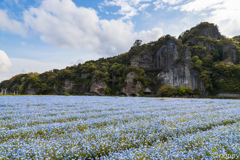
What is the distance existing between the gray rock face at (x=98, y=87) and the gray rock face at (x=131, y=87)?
1323 centimetres

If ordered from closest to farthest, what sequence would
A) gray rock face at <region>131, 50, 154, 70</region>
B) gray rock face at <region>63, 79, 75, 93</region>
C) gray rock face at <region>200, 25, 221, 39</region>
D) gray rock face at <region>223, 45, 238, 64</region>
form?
gray rock face at <region>223, 45, 238, 64</region>, gray rock face at <region>131, 50, 154, 70</region>, gray rock face at <region>63, 79, 75, 93</region>, gray rock face at <region>200, 25, 221, 39</region>

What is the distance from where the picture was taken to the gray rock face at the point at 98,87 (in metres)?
92.9

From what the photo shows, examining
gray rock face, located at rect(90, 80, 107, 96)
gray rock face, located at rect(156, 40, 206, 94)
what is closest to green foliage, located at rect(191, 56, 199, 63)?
gray rock face, located at rect(156, 40, 206, 94)

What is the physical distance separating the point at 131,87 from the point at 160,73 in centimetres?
2142

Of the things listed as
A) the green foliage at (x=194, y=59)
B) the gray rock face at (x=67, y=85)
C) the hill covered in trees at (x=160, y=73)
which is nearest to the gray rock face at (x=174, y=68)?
the hill covered in trees at (x=160, y=73)

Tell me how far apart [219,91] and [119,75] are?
61.5 m

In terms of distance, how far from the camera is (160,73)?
91.9m

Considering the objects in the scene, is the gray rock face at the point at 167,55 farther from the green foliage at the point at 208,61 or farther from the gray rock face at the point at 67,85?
the gray rock face at the point at 67,85

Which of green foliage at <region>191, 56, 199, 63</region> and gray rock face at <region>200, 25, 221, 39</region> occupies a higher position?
gray rock face at <region>200, 25, 221, 39</region>

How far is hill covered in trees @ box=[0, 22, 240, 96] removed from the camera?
3337 inches

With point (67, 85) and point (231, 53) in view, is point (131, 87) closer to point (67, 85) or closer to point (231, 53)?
point (67, 85)

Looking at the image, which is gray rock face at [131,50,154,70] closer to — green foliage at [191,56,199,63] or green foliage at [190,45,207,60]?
green foliage at [191,56,199,63]

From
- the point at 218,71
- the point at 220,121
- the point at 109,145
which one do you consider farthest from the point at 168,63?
the point at 109,145

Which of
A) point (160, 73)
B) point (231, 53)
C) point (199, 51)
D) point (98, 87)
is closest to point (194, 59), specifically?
point (199, 51)
